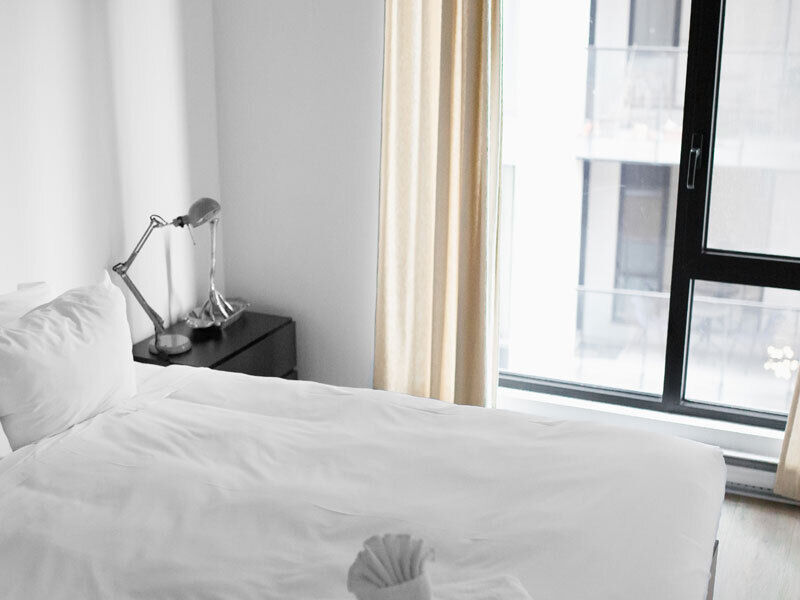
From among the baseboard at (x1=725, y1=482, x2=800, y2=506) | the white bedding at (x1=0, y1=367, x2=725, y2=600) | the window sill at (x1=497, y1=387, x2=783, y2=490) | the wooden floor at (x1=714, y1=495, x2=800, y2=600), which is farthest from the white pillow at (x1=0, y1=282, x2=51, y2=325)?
the baseboard at (x1=725, y1=482, x2=800, y2=506)

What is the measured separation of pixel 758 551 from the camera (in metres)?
2.94

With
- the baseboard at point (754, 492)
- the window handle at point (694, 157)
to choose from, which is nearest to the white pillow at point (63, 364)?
the window handle at point (694, 157)

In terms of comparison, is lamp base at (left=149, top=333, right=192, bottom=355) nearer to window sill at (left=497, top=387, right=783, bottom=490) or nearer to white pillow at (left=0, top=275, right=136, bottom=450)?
white pillow at (left=0, top=275, right=136, bottom=450)

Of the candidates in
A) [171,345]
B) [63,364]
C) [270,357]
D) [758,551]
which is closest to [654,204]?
[758,551]

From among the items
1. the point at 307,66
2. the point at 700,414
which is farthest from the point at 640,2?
the point at 700,414

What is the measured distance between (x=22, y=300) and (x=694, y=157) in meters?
2.22

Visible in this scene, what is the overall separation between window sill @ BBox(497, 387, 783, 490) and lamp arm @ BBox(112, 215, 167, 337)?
1.36 m

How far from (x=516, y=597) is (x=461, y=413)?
0.93 metres

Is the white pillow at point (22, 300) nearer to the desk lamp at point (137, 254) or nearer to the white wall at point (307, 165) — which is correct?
the desk lamp at point (137, 254)

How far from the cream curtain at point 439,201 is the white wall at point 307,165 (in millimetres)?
136

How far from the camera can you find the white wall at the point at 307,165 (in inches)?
137

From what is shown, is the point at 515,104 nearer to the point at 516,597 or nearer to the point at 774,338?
the point at 774,338

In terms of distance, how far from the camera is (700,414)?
3488mm

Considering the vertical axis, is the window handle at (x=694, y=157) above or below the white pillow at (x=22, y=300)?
above
